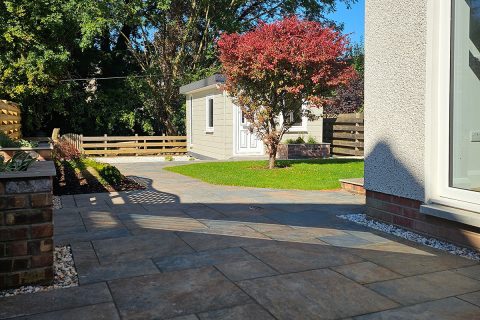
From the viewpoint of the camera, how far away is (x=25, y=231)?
348 centimetres

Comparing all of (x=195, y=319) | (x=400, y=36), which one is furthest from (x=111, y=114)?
(x=195, y=319)

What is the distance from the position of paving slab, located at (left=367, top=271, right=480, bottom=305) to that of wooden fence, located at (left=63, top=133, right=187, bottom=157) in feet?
54.4

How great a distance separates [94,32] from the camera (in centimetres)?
1886

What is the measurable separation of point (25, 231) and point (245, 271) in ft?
5.68

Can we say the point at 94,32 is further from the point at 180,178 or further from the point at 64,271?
the point at 64,271

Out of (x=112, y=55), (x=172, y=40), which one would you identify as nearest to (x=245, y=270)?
(x=172, y=40)

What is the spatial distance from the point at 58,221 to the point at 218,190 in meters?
3.34

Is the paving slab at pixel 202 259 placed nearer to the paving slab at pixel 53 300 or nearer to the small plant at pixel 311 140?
the paving slab at pixel 53 300

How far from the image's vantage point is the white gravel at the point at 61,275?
3.45 metres

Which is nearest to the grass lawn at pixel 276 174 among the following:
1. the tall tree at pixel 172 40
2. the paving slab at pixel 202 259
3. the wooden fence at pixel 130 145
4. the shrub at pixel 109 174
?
the shrub at pixel 109 174

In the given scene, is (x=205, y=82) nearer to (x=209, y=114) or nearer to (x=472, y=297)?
(x=209, y=114)

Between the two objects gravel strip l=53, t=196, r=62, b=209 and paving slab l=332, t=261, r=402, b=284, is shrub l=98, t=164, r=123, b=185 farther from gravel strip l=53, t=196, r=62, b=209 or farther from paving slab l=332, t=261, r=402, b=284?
paving slab l=332, t=261, r=402, b=284

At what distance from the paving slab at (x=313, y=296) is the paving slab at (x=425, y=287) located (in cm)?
12

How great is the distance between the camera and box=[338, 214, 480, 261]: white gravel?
4355 mm
